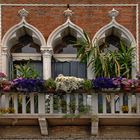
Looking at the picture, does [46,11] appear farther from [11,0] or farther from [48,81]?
[48,81]

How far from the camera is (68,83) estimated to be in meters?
19.2

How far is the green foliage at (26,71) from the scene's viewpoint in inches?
784

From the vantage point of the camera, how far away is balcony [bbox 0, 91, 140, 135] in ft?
62.8

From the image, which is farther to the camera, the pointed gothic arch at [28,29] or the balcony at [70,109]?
the pointed gothic arch at [28,29]

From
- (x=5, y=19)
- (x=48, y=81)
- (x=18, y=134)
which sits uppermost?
(x=5, y=19)

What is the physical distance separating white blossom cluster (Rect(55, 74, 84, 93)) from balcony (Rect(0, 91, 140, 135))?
20 centimetres

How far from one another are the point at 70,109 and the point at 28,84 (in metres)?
1.14

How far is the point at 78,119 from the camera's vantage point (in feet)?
63.2

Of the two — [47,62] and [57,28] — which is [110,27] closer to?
[57,28]

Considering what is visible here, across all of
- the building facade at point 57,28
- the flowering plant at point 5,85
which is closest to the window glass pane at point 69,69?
the building facade at point 57,28

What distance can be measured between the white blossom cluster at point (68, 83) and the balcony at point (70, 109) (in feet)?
0.64

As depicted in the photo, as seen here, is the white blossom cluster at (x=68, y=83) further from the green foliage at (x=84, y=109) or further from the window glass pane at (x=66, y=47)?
the window glass pane at (x=66, y=47)

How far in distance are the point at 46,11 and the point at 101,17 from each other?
54.8 inches

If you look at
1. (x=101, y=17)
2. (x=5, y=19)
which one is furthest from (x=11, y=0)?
(x=101, y=17)
